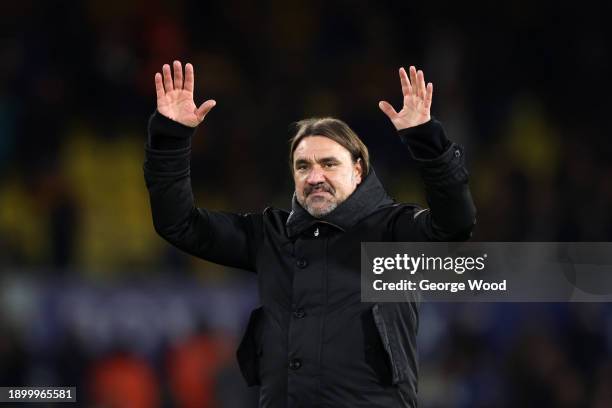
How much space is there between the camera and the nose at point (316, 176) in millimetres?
3523

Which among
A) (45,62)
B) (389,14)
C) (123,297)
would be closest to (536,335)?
(123,297)

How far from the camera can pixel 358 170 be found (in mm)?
3668

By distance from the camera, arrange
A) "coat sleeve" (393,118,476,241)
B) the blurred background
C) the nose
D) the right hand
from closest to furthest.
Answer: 1. "coat sleeve" (393,118,476,241)
2. the nose
3. the right hand
4. the blurred background

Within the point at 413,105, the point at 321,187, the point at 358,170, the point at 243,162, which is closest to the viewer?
the point at 413,105

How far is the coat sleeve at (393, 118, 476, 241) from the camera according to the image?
3.30 metres

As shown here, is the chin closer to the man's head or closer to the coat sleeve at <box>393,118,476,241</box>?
the man's head

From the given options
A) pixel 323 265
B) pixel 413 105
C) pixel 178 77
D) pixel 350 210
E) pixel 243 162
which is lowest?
pixel 323 265

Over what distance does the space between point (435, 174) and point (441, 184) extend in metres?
0.03

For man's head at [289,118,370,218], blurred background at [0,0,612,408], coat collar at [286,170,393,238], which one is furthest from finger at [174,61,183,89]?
blurred background at [0,0,612,408]

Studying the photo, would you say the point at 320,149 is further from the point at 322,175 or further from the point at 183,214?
the point at 183,214

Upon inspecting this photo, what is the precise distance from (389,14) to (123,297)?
2978 millimetres

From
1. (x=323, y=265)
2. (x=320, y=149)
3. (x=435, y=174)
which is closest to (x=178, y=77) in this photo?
(x=320, y=149)

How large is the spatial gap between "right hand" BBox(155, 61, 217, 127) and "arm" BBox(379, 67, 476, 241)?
1.93ft

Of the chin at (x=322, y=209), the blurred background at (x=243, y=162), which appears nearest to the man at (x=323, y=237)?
the chin at (x=322, y=209)
